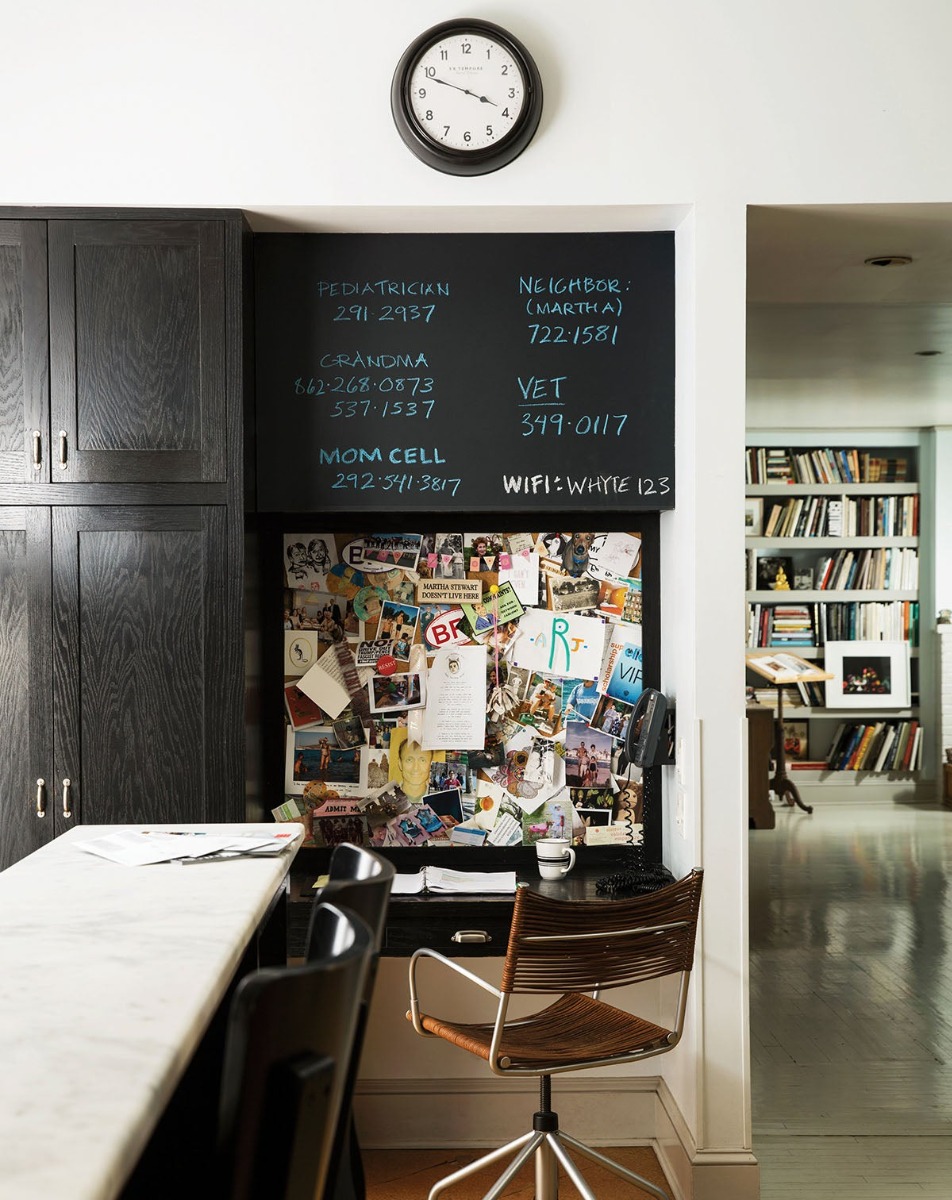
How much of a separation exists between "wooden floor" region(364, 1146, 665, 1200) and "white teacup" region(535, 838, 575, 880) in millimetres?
774

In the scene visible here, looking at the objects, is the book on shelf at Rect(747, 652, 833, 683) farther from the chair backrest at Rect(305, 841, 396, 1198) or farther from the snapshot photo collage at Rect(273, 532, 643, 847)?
the chair backrest at Rect(305, 841, 396, 1198)

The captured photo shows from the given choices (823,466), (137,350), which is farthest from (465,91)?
(823,466)

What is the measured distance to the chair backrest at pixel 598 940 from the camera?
219 centimetres

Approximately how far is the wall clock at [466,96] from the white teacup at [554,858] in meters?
1.75

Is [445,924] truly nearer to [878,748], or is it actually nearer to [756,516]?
[756,516]

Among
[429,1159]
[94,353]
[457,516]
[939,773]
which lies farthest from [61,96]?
[939,773]

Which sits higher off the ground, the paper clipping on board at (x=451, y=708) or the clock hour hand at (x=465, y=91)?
the clock hour hand at (x=465, y=91)

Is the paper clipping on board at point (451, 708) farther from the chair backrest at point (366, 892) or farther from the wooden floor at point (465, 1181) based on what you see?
the chair backrest at point (366, 892)

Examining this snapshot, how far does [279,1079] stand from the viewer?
824 millimetres

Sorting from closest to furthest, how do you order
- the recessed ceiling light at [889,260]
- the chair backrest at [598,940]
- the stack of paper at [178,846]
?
the stack of paper at [178,846] < the chair backrest at [598,940] < the recessed ceiling light at [889,260]

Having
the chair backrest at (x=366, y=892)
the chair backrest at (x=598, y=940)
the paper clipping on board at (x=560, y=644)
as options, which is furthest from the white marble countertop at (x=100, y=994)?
the paper clipping on board at (x=560, y=644)

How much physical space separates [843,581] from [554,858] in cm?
631

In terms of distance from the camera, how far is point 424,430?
2.93m

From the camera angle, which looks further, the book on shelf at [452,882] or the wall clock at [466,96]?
the book on shelf at [452,882]
